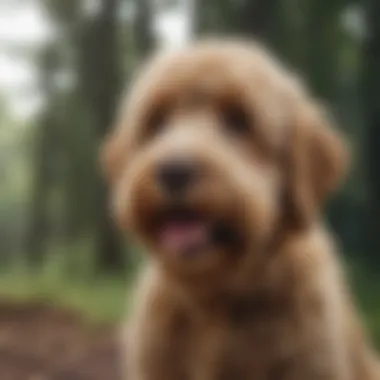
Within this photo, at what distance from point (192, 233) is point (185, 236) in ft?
0.03

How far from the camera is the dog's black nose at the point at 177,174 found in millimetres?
1253

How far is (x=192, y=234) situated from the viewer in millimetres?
1310

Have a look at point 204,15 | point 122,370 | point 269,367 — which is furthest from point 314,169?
point 122,370

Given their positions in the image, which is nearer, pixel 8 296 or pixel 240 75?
pixel 240 75

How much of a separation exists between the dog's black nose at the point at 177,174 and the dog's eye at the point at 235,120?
0.12 m

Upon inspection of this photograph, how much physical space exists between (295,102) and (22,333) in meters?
0.64

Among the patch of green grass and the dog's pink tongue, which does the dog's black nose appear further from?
the patch of green grass

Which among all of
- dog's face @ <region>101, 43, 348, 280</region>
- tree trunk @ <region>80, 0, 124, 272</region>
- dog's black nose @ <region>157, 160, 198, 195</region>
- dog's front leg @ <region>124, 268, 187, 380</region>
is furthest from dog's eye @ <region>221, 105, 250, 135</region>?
tree trunk @ <region>80, 0, 124, 272</region>

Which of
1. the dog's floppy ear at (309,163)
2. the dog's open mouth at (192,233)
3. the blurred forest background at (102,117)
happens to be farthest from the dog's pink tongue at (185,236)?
the blurred forest background at (102,117)

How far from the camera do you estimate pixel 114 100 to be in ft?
5.46

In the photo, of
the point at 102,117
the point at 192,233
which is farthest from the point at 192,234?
the point at 102,117

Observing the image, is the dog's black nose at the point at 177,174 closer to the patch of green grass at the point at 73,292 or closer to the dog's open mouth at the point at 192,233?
the dog's open mouth at the point at 192,233

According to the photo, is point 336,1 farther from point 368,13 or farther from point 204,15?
point 204,15

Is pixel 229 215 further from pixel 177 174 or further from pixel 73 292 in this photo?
pixel 73 292
